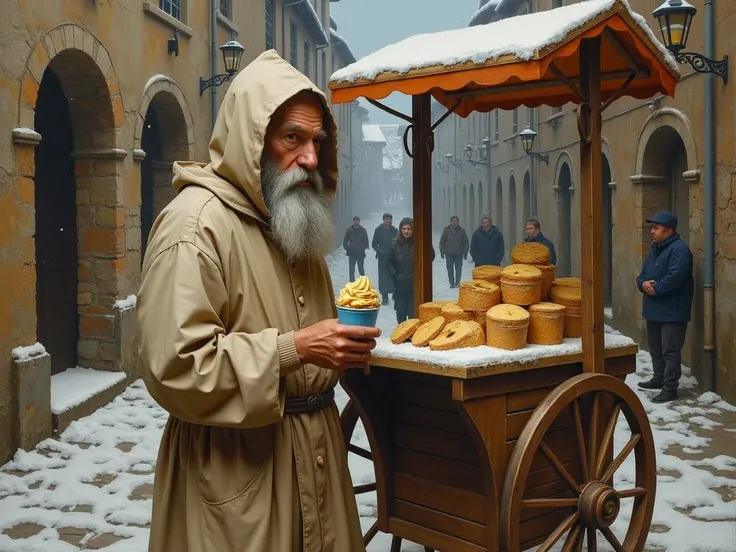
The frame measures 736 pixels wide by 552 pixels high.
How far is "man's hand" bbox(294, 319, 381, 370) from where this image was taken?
232 centimetres

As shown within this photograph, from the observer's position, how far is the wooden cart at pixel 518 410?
3.34 meters

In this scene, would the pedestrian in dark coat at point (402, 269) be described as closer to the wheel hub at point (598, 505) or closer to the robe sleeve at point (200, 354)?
the wheel hub at point (598, 505)

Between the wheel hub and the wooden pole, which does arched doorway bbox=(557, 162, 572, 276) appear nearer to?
the wooden pole

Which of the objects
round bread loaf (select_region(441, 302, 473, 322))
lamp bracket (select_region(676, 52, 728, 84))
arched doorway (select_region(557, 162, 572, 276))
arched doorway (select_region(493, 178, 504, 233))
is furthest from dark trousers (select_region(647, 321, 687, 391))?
arched doorway (select_region(493, 178, 504, 233))

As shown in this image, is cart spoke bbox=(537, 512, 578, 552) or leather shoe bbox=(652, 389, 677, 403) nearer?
cart spoke bbox=(537, 512, 578, 552)

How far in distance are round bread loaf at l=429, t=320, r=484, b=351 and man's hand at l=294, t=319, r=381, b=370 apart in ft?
3.89

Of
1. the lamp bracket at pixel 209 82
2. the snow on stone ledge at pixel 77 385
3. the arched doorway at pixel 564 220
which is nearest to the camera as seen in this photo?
the snow on stone ledge at pixel 77 385

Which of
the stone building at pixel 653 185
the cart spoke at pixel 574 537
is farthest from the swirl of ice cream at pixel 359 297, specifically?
the cart spoke at pixel 574 537

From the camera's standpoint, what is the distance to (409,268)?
472 inches

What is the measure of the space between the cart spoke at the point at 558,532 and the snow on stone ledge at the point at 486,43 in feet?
6.08

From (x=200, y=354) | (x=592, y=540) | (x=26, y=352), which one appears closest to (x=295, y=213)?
(x=200, y=354)

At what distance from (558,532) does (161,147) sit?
8.98 meters

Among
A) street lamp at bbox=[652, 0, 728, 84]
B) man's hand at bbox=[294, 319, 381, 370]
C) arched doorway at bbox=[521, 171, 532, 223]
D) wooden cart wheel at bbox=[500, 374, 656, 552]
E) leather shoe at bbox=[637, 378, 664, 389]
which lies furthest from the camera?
arched doorway at bbox=[521, 171, 532, 223]

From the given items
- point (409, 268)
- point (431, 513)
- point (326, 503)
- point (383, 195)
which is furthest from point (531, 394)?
point (383, 195)
